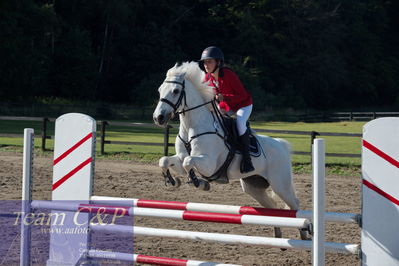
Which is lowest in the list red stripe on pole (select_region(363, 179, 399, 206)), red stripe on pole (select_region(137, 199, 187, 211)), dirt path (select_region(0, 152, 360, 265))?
dirt path (select_region(0, 152, 360, 265))

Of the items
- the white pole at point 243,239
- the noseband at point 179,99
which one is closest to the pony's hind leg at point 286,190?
the noseband at point 179,99

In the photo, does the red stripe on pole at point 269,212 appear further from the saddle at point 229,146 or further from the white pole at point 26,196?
the white pole at point 26,196

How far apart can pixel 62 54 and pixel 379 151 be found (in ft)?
170

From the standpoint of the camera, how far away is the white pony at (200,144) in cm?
655

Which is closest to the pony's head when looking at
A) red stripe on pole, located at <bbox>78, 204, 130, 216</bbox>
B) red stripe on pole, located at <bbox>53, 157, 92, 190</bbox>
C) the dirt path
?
red stripe on pole, located at <bbox>53, 157, 92, 190</bbox>

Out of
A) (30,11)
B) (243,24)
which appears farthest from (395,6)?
(30,11)

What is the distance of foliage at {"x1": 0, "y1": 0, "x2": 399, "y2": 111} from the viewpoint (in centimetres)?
5362

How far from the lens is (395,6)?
76812mm

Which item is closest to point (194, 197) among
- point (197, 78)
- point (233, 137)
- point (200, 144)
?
point (233, 137)

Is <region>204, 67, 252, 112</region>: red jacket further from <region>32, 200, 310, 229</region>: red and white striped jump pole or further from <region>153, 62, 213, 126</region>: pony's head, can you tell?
<region>32, 200, 310, 229</region>: red and white striped jump pole

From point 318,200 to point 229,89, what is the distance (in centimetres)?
272

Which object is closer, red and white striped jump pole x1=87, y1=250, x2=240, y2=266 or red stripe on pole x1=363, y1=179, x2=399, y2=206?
red stripe on pole x1=363, y1=179, x2=399, y2=206

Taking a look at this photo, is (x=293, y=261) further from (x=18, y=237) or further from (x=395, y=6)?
(x=395, y=6)

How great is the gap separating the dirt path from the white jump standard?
1496 millimetres
